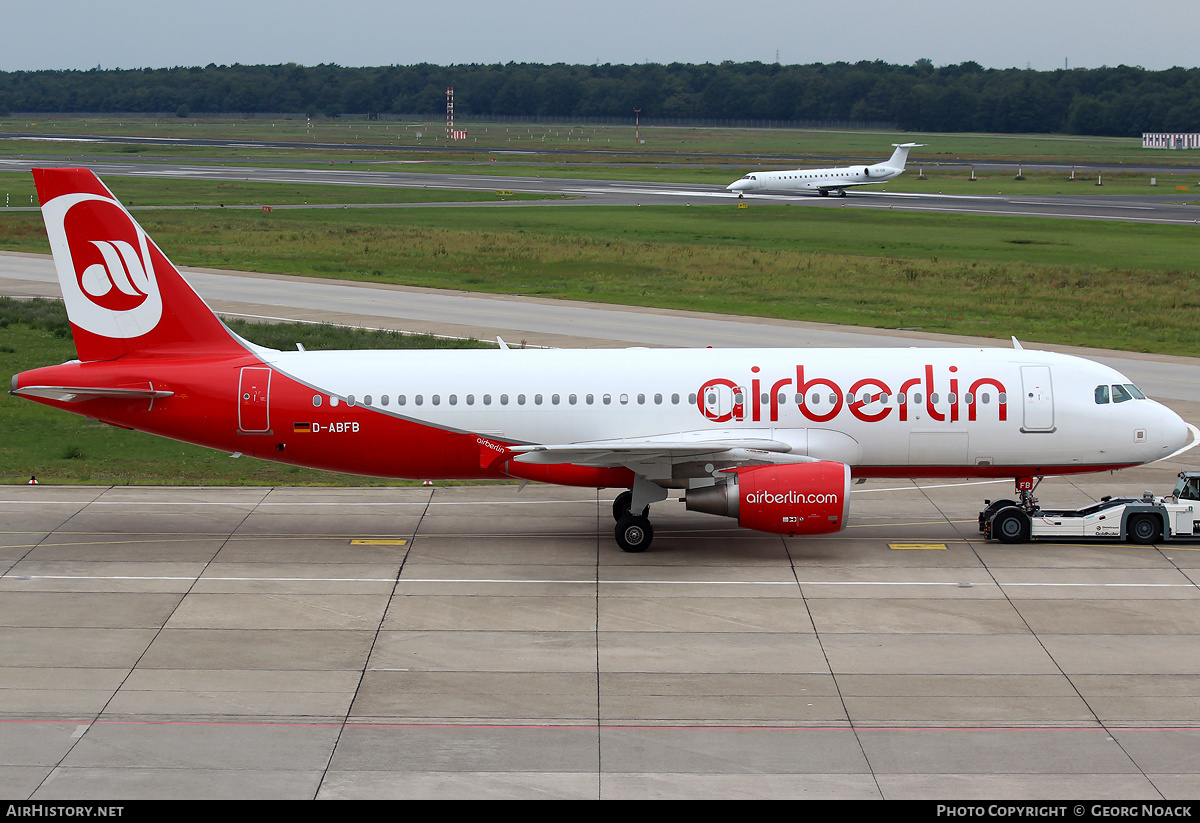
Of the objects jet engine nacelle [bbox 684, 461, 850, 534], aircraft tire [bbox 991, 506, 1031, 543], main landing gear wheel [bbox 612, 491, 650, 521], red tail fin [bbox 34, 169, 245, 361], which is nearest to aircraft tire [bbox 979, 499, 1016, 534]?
aircraft tire [bbox 991, 506, 1031, 543]

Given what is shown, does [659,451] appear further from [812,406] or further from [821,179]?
[821,179]

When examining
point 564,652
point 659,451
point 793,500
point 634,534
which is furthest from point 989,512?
point 564,652

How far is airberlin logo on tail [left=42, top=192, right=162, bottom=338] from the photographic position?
27938 millimetres

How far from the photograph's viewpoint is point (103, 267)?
28141 mm

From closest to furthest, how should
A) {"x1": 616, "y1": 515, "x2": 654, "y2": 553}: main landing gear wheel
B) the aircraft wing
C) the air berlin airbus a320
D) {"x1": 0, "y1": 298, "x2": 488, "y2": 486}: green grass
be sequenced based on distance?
the aircraft wing, {"x1": 616, "y1": 515, "x2": 654, "y2": 553}: main landing gear wheel, the air berlin airbus a320, {"x1": 0, "y1": 298, "x2": 488, "y2": 486}: green grass

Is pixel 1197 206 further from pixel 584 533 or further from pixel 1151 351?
pixel 584 533

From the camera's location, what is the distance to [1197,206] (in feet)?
376

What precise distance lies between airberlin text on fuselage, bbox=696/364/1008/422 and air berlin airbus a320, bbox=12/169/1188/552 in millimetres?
37

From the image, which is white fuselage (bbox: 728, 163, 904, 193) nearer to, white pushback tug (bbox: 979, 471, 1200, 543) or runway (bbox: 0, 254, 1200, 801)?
runway (bbox: 0, 254, 1200, 801)

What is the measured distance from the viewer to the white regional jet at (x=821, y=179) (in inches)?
5103
